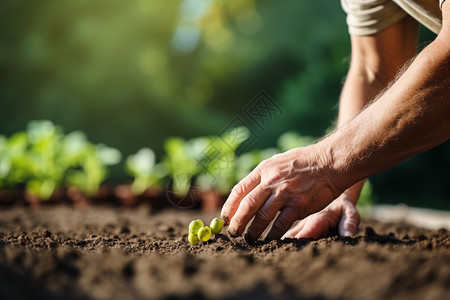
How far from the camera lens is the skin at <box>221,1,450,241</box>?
1.17 metres

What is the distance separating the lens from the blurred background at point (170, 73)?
6289mm

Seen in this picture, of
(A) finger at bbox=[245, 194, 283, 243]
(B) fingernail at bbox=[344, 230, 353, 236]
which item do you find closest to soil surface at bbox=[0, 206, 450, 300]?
(A) finger at bbox=[245, 194, 283, 243]

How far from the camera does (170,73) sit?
7.48 metres

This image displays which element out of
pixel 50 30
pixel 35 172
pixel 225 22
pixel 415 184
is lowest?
pixel 415 184

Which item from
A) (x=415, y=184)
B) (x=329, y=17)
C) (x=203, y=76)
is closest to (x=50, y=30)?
(x=203, y=76)

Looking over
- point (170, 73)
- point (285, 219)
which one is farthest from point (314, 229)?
point (170, 73)

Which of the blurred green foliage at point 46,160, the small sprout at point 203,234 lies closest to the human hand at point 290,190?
the small sprout at point 203,234

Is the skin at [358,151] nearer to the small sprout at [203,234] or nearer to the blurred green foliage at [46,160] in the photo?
the small sprout at [203,234]

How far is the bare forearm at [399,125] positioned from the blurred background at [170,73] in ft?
16.2

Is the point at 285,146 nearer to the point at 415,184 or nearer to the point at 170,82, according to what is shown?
the point at 415,184

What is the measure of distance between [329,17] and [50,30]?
467 centimetres

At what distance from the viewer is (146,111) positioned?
7051 millimetres

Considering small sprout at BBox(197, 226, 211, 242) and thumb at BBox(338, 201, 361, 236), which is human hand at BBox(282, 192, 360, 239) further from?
small sprout at BBox(197, 226, 211, 242)

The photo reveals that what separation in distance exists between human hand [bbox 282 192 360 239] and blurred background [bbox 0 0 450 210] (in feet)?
14.9
